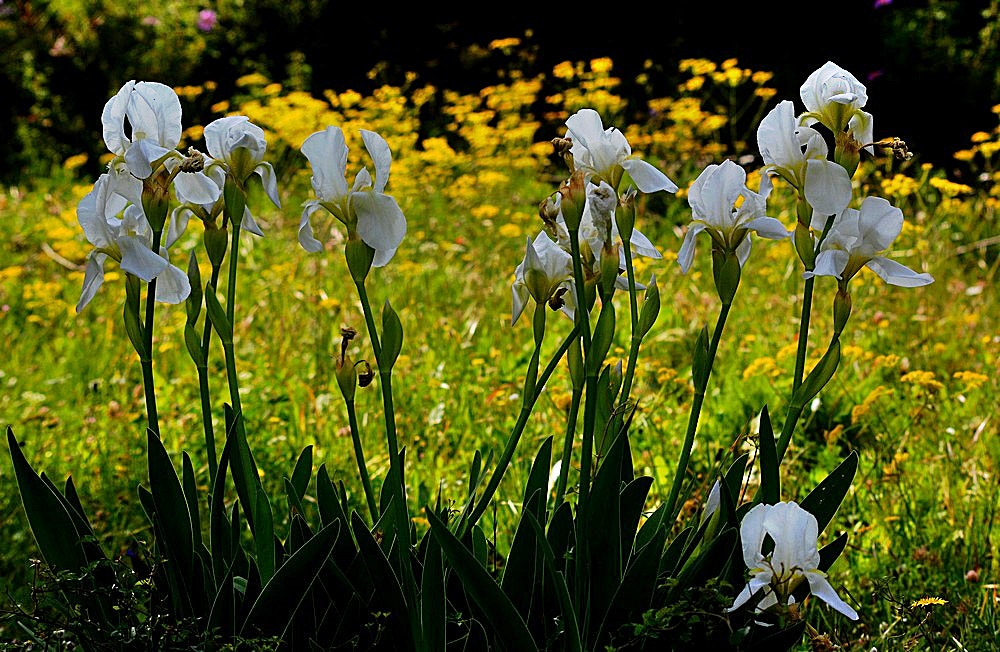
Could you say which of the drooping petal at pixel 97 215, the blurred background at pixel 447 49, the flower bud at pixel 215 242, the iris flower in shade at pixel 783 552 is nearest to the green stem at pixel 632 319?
the iris flower in shade at pixel 783 552

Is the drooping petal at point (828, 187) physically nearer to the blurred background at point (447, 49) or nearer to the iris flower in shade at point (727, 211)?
the iris flower in shade at point (727, 211)

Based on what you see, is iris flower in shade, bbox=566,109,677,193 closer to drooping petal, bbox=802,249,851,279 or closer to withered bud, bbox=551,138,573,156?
withered bud, bbox=551,138,573,156

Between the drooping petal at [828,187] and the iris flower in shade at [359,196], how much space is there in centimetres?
45

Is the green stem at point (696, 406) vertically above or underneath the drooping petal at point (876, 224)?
underneath

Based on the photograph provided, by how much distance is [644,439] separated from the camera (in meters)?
2.39

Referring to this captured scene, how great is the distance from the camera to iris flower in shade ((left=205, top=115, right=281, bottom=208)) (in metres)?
1.11

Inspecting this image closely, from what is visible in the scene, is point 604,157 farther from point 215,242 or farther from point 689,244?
point 215,242

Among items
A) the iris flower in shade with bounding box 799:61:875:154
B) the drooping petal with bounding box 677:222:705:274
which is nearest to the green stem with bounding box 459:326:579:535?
the drooping petal with bounding box 677:222:705:274

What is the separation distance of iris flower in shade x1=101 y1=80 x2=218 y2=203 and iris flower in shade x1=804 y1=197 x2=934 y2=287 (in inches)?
27.8

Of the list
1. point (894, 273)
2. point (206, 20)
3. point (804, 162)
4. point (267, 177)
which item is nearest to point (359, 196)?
point (267, 177)

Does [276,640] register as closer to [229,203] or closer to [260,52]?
[229,203]

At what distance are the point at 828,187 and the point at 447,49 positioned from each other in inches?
230

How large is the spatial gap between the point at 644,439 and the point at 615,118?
3.36 m

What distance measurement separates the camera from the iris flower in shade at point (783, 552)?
3.35ft
